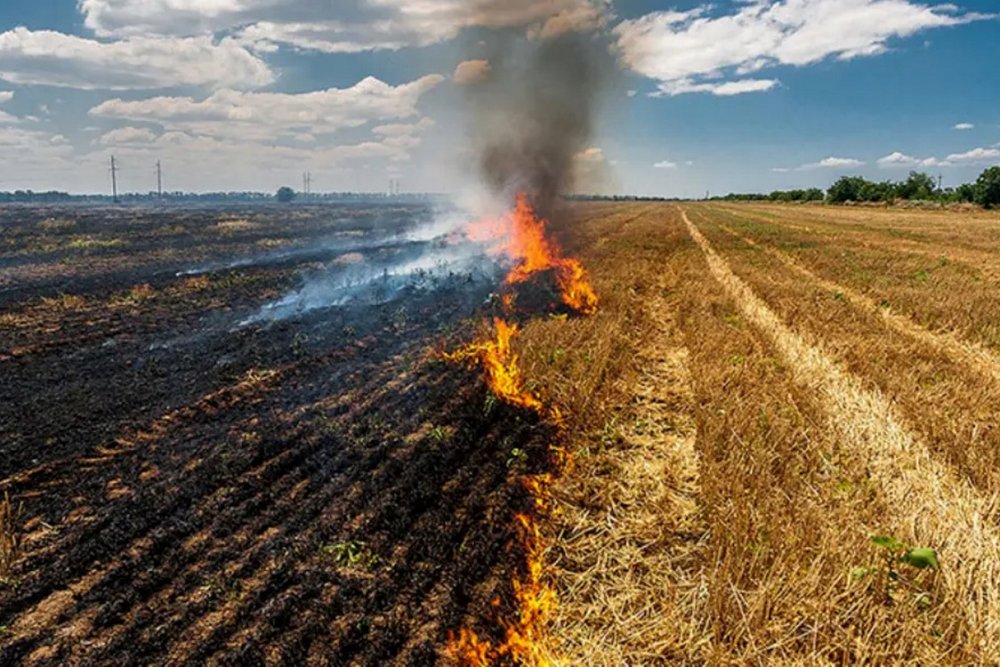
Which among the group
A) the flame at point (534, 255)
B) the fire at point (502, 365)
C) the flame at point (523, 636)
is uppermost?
the flame at point (534, 255)

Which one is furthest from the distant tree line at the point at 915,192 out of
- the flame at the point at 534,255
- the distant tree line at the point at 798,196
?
the flame at the point at 534,255

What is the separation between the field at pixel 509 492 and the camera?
3.76 meters

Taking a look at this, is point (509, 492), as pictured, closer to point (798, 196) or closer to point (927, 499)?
point (927, 499)

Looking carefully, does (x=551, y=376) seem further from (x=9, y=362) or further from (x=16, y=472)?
(x=9, y=362)

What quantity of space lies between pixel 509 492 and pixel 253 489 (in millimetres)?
2550

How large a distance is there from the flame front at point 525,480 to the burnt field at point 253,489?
149 mm

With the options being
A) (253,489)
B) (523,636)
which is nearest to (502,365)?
(253,489)

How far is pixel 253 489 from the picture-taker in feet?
18.3

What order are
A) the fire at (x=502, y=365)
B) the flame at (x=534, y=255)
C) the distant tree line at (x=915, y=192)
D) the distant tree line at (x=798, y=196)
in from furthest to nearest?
the distant tree line at (x=798, y=196)
the distant tree line at (x=915, y=192)
the flame at (x=534, y=255)
the fire at (x=502, y=365)

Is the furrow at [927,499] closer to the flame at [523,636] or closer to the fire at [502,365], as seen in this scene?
the flame at [523,636]

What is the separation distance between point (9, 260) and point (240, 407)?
26094 millimetres

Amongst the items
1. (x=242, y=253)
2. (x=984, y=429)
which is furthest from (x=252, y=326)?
(x=242, y=253)

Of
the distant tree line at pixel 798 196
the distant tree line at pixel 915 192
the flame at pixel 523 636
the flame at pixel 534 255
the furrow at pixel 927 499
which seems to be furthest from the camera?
the distant tree line at pixel 798 196

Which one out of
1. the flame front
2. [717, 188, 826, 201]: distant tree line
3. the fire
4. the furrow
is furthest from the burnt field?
[717, 188, 826, 201]: distant tree line
